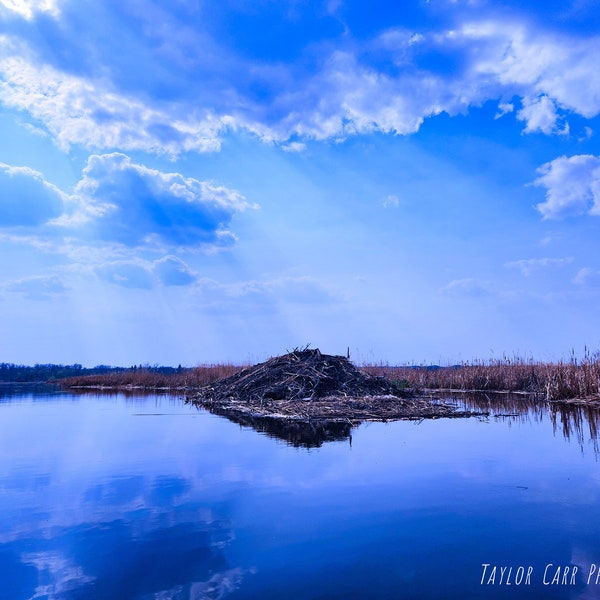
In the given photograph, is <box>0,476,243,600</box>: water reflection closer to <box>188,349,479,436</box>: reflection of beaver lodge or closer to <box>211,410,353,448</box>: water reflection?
<box>211,410,353,448</box>: water reflection

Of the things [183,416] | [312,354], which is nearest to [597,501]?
[183,416]

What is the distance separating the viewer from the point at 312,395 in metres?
17.8

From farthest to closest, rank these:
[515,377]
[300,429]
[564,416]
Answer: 1. [515,377]
2. [564,416]
3. [300,429]

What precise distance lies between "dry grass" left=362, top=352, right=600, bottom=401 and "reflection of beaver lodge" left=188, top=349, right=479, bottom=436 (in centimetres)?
644

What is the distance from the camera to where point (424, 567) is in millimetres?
3988

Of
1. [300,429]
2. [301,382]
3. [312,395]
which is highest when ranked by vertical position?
[301,382]

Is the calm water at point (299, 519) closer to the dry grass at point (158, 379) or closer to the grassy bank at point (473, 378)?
the grassy bank at point (473, 378)

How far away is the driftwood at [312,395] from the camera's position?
15.3 metres

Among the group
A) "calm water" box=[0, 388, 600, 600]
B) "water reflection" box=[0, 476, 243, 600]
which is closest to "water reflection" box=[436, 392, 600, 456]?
"calm water" box=[0, 388, 600, 600]

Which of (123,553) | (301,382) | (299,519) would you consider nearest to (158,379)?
(301,382)

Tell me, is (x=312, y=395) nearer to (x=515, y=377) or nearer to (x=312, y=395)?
(x=312, y=395)

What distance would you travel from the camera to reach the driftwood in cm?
1532

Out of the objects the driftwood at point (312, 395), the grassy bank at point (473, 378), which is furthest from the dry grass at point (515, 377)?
the driftwood at point (312, 395)

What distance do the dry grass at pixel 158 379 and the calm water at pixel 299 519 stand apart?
24134 mm
